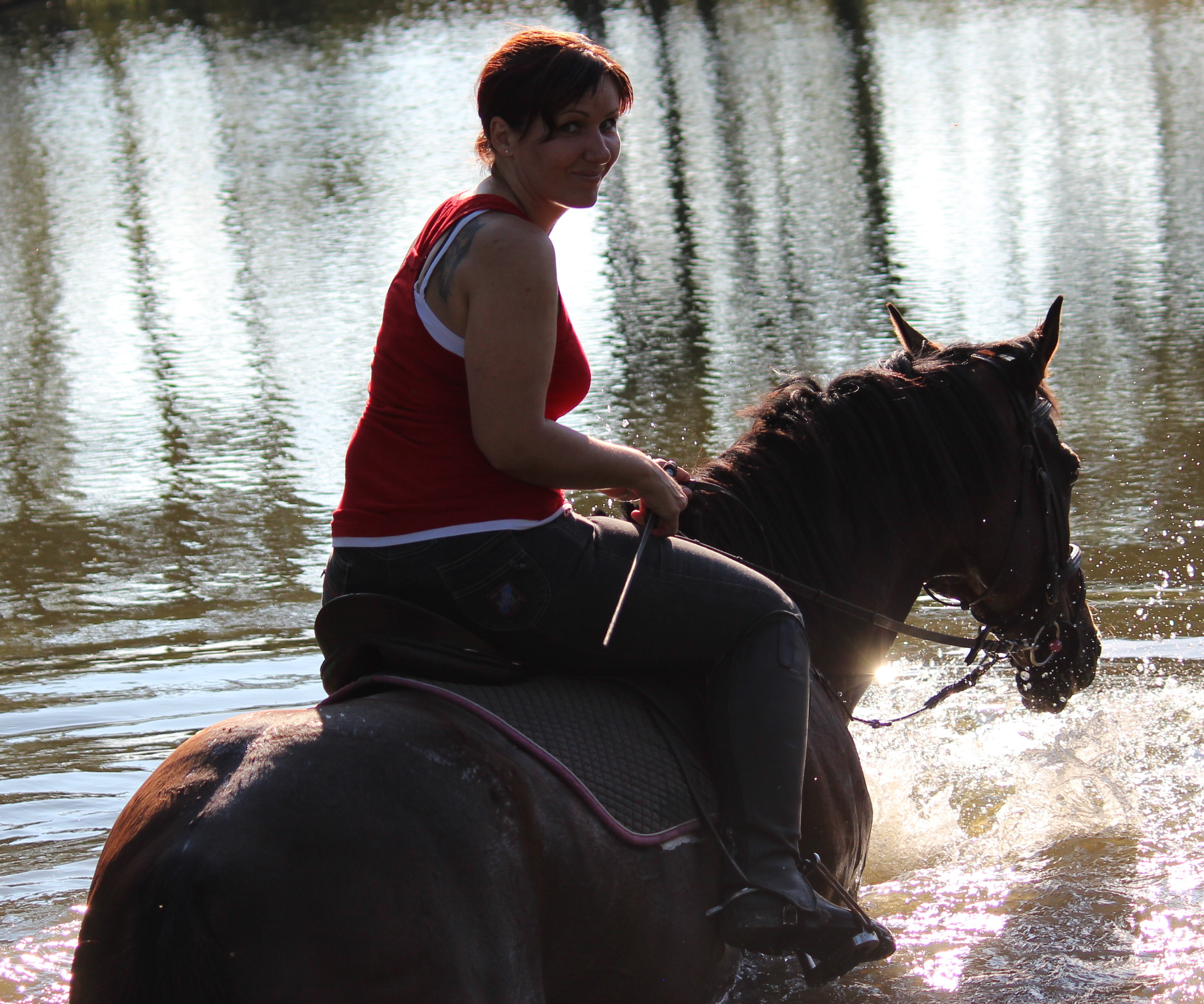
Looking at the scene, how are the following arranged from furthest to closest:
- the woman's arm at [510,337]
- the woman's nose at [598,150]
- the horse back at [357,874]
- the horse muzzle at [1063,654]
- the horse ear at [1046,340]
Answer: the horse muzzle at [1063,654]
the horse ear at [1046,340]
the woman's nose at [598,150]
the woman's arm at [510,337]
the horse back at [357,874]

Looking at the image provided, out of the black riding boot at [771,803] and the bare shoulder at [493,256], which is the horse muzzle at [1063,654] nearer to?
the black riding boot at [771,803]

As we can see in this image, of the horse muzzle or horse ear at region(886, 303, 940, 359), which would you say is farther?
the horse muzzle

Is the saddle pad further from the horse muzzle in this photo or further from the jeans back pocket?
the horse muzzle

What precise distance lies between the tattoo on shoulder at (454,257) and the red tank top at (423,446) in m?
0.02

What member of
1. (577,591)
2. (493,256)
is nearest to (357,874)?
(577,591)

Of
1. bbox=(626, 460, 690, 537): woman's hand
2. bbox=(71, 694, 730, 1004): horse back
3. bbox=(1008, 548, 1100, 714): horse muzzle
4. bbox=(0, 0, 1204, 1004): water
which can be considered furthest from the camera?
bbox=(0, 0, 1204, 1004): water

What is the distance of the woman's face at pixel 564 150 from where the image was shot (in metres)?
2.75

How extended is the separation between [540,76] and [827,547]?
1460 mm

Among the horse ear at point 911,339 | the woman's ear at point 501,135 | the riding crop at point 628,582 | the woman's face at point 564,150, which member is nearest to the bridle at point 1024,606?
the horse ear at point 911,339

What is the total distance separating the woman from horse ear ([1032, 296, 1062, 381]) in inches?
50.5

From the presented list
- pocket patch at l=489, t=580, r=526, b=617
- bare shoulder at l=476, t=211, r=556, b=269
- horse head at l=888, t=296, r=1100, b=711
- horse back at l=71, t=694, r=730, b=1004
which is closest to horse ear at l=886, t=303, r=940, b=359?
horse head at l=888, t=296, r=1100, b=711

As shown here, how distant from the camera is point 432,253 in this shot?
2.64m

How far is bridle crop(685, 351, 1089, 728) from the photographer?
3.50 metres

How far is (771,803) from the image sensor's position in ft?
9.43
